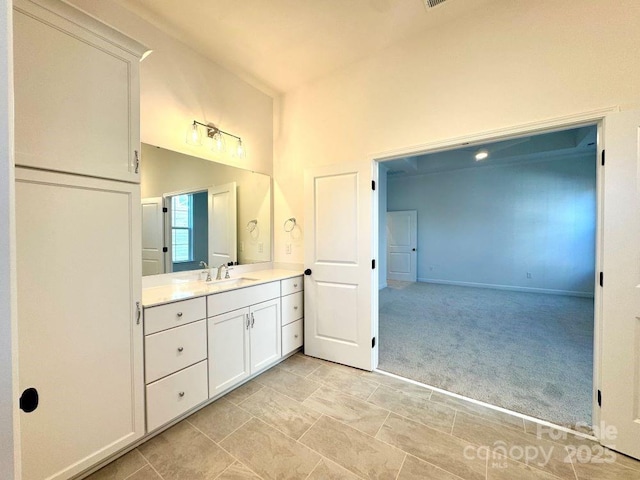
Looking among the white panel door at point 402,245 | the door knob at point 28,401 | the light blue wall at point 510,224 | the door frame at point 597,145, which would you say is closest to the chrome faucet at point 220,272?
the door knob at point 28,401

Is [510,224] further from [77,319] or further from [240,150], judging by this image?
[77,319]

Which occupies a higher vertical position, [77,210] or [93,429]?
[77,210]

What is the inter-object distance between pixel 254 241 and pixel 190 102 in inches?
59.3

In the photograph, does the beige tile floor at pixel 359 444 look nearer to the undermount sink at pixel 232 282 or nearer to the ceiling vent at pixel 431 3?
the undermount sink at pixel 232 282

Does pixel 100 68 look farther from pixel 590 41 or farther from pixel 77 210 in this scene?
pixel 590 41

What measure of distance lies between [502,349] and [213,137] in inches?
152

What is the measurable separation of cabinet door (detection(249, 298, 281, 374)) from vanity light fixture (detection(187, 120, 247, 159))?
1598 millimetres

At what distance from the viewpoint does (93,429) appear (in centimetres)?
144

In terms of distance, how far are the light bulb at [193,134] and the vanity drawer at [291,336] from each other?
6.49ft

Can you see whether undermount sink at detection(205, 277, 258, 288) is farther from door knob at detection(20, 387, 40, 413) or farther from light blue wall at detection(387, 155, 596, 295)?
light blue wall at detection(387, 155, 596, 295)

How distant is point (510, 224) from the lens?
6.02 meters

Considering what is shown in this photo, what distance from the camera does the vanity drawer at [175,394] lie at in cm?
168

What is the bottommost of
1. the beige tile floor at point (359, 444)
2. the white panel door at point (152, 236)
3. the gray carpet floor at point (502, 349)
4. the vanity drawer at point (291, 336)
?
the beige tile floor at point (359, 444)

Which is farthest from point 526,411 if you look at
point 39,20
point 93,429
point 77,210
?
point 39,20
